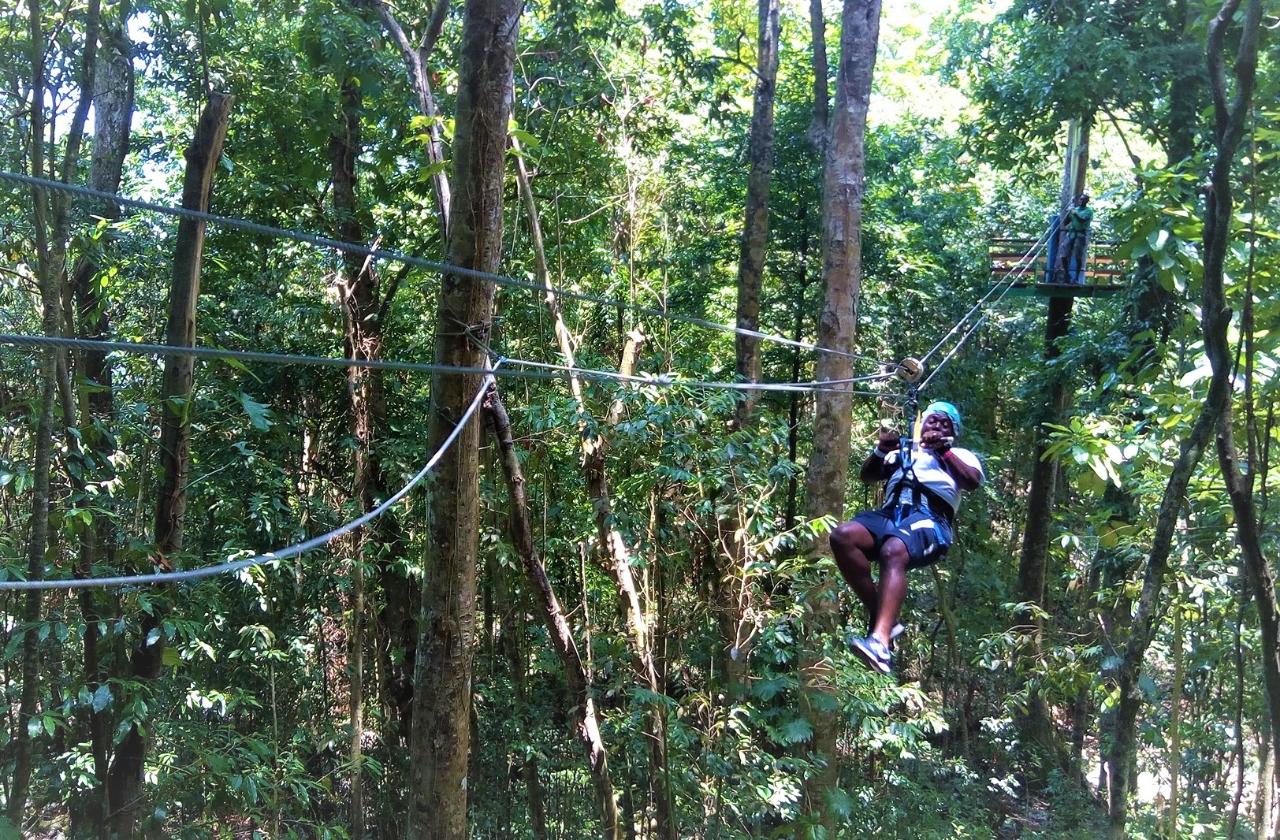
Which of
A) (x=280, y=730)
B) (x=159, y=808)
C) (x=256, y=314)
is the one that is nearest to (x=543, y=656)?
(x=280, y=730)

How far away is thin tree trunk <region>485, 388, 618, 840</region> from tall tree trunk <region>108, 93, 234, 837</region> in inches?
53.8

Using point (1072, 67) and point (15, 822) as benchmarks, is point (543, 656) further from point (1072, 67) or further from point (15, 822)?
point (1072, 67)

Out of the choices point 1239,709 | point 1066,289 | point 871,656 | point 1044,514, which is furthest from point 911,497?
point 1044,514

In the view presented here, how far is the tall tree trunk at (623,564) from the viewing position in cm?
530

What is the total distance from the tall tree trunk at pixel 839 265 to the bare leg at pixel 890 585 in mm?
1447

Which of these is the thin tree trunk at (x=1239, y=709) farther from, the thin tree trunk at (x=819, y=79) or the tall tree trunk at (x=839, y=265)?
the thin tree trunk at (x=819, y=79)

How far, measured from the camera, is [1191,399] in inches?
164

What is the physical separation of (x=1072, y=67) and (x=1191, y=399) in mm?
4661

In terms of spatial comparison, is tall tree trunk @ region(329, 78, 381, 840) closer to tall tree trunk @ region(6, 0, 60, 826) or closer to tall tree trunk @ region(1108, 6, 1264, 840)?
tall tree trunk @ region(6, 0, 60, 826)

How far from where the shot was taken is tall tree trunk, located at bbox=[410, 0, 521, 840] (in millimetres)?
3227

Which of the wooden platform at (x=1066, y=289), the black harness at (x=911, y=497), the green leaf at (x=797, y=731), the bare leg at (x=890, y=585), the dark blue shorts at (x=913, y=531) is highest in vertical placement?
the wooden platform at (x=1066, y=289)

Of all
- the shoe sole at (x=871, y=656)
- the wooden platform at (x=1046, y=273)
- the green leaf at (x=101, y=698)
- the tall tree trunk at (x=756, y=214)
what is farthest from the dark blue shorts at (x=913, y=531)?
the wooden platform at (x=1046, y=273)

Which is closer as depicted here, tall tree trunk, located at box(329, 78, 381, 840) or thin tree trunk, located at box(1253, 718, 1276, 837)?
thin tree trunk, located at box(1253, 718, 1276, 837)

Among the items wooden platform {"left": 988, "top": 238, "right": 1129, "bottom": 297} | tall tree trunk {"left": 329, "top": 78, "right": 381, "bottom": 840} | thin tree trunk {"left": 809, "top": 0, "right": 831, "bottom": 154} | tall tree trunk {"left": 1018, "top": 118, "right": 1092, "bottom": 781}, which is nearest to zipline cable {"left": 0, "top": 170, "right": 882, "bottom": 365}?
tall tree trunk {"left": 329, "top": 78, "right": 381, "bottom": 840}
